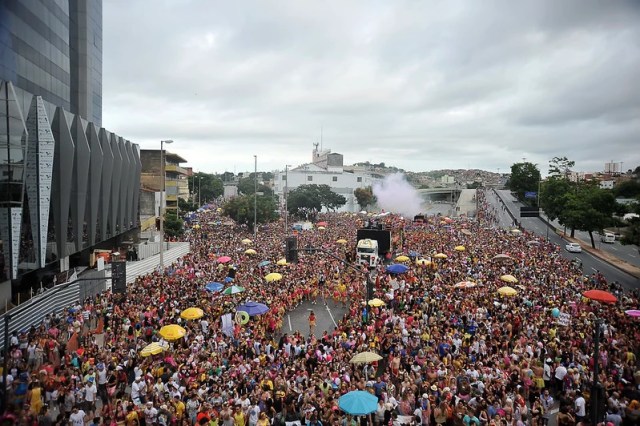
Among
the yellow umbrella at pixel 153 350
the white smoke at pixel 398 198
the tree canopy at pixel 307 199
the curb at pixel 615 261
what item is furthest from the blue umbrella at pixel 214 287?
the white smoke at pixel 398 198

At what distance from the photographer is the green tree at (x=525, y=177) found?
10075 centimetres

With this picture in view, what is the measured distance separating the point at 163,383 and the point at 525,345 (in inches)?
450

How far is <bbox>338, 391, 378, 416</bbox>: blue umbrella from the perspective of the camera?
10.4 m

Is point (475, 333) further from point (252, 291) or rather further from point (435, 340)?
point (252, 291)

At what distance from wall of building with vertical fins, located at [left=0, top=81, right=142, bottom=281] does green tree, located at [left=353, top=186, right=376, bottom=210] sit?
80543 mm

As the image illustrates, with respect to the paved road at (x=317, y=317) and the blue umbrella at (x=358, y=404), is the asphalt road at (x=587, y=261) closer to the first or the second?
the paved road at (x=317, y=317)

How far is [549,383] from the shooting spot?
14281mm

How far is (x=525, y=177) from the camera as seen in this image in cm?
10138

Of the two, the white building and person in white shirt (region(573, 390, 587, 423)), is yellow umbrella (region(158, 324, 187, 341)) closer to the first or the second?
person in white shirt (region(573, 390, 587, 423))

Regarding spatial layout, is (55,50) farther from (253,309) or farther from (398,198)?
(398,198)

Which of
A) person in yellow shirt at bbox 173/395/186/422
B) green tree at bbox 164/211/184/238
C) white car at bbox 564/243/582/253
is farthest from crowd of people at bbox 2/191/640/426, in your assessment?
green tree at bbox 164/211/184/238

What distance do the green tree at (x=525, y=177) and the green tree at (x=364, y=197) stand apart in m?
31.7

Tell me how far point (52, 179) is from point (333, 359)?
19988 mm

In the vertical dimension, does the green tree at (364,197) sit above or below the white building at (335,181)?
below
